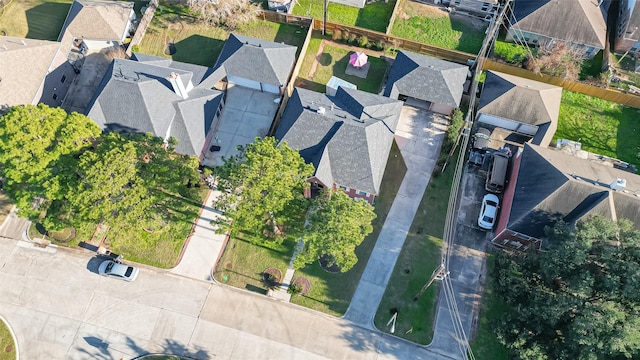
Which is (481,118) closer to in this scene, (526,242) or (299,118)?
(526,242)

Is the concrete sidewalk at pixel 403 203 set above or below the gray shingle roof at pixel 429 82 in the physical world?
below

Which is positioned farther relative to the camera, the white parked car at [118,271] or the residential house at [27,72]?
the residential house at [27,72]

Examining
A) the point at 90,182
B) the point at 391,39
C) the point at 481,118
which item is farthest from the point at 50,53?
the point at 481,118

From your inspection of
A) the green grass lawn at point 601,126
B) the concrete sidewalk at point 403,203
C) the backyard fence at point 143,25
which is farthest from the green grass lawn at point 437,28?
the backyard fence at point 143,25

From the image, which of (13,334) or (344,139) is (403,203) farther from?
(13,334)

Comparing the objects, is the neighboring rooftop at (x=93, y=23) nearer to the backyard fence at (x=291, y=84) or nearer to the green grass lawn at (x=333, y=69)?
the backyard fence at (x=291, y=84)

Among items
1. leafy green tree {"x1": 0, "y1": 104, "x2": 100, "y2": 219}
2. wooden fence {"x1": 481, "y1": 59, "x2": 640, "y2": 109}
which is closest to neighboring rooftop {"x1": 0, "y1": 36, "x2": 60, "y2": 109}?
leafy green tree {"x1": 0, "y1": 104, "x2": 100, "y2": 219}

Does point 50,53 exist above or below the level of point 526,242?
above

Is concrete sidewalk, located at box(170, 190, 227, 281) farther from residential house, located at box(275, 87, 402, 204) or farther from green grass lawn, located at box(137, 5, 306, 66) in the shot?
green grass lawn, located at box(137, 5, 306, 66)
